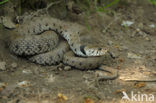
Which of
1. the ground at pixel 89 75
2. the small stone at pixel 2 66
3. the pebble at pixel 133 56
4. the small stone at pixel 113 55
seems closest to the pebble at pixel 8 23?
the ground at pixel 89 75

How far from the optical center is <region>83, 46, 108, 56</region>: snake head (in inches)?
188

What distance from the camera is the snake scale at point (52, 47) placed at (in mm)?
4688

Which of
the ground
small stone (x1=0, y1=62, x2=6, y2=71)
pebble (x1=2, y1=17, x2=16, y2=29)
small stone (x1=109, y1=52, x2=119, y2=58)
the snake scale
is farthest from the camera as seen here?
small stone (x1=109, y1=52, x2=119, y2=58)

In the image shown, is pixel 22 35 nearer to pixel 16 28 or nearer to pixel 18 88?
pixel 16 28

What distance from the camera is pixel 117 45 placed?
19.9 ft

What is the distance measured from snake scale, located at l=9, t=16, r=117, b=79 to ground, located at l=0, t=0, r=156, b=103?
7.1 inches

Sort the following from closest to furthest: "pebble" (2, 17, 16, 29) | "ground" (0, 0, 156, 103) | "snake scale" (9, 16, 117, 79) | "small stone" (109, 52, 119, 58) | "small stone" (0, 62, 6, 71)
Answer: "ground" (0, 0, 156, 103) → "small stone" (0, 62, 6, 71) → "snake scale" (9, 16, 117, 79) → "pebble" (2, 17, 16, 29) → "small stone" (109, 52, 119, 58)

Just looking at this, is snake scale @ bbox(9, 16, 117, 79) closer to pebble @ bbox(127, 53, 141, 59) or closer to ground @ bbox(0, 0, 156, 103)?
ground @ bbox(0, 0, 156, 103)

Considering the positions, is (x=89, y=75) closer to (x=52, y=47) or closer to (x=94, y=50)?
(x=94, y=50)

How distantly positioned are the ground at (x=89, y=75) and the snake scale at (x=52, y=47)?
7.1 inches

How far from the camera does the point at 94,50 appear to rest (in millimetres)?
4871

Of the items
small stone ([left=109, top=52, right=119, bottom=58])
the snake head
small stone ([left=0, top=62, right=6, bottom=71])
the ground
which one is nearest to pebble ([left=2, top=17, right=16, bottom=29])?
the ground

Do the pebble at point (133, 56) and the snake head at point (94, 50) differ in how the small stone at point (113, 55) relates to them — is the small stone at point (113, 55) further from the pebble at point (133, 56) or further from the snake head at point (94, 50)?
the snake head at point (94, 50)

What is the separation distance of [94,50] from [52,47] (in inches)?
40.9
